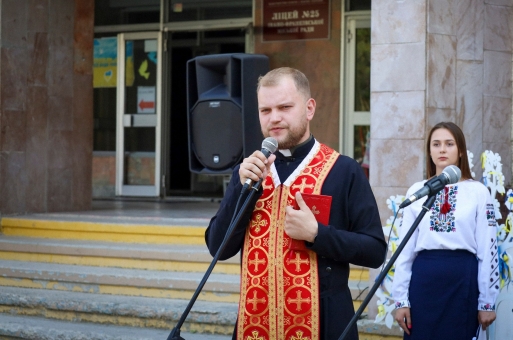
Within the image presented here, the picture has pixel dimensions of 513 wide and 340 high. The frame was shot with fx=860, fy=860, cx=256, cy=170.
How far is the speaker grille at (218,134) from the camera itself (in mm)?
5660

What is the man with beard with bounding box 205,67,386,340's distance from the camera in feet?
9.55

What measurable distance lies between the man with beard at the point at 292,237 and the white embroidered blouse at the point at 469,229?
1583 mm

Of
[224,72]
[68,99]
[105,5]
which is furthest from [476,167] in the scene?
[105,5]

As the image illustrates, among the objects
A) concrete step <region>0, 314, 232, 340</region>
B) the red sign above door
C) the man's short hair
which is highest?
the red sign above door

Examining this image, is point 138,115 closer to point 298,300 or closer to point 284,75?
point 284,75

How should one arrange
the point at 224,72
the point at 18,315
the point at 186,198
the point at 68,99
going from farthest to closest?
1. the point at 186,198
2. the point at 68,99
3. the point at 18,315
4. the point at 224,72

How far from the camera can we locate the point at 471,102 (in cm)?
611

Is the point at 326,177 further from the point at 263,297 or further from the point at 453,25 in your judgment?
the point at 453,25

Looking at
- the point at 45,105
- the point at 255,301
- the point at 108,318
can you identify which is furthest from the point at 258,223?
the point at 45,105

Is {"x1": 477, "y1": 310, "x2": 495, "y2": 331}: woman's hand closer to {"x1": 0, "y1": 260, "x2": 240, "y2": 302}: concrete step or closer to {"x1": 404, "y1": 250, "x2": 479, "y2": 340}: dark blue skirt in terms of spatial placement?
{"x1": 404, "y1": 250, "x2": 479, "y2": 340}: dark blue skirt

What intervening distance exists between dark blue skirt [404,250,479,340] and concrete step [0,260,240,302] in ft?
8.19

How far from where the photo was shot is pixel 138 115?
1248 centimetres

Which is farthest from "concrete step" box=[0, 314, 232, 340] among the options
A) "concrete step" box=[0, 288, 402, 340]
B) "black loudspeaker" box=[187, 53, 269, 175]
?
"black loudspeaker" box=[187, 53, 269, 175]

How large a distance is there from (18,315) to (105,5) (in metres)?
6.40
